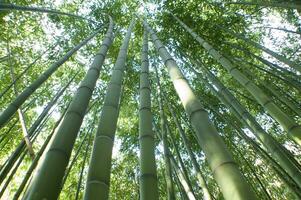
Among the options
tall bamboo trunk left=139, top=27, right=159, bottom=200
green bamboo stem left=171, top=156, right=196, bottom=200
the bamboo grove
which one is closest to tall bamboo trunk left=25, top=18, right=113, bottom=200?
tall bamboo trunk left=139, top=27, right=159, bottom=200

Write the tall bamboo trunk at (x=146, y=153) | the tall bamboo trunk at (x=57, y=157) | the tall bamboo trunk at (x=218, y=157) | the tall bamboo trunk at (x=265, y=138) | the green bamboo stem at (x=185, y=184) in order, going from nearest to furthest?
the tall bamboo trunk at (x=218, y=157), the tall bamboo trunk at (x=57, y=157), the tall bamboo trunk at (x=146, y=153), the tall bamboo trunk at (x=265, y=138), the green bamboo stem at (x=185, y=184)

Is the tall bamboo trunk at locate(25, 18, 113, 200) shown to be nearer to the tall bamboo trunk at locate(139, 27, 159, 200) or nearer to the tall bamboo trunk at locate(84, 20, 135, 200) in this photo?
the tall bamboo trunk at locate(84, 20, 135, 200)

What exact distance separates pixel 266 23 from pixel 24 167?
700 centimetres

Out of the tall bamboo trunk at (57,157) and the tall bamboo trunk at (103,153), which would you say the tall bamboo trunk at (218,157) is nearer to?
the tall bamboo trunk at (103,153)

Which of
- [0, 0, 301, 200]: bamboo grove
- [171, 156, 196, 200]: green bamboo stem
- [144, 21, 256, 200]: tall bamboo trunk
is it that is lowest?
[144, 21, 256, 200]: tall bamboo trunk

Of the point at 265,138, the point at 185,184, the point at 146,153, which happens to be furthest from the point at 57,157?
the point at 265,138


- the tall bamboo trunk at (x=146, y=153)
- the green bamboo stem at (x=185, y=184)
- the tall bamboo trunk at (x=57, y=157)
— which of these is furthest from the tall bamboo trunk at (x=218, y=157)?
the green bamboo stem at (x=185, y=184)

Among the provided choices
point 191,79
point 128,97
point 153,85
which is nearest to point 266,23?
point 191,79

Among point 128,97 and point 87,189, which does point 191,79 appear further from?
point 87,189

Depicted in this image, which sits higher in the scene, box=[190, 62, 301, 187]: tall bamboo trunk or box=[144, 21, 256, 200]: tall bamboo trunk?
box=[190, 62, 301, 187]: tall bamboo trunk

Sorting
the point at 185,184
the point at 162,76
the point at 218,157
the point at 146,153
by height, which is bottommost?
the point at 218,157

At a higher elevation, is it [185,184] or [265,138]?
[265,138]

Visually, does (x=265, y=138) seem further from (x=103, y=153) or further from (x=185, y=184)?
(x=103, y=153)

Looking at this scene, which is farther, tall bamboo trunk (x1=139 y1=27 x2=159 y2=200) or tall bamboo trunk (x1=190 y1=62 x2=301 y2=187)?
tall bamboo trunk (x1=190 y1=62 x2=301 y2=187)
